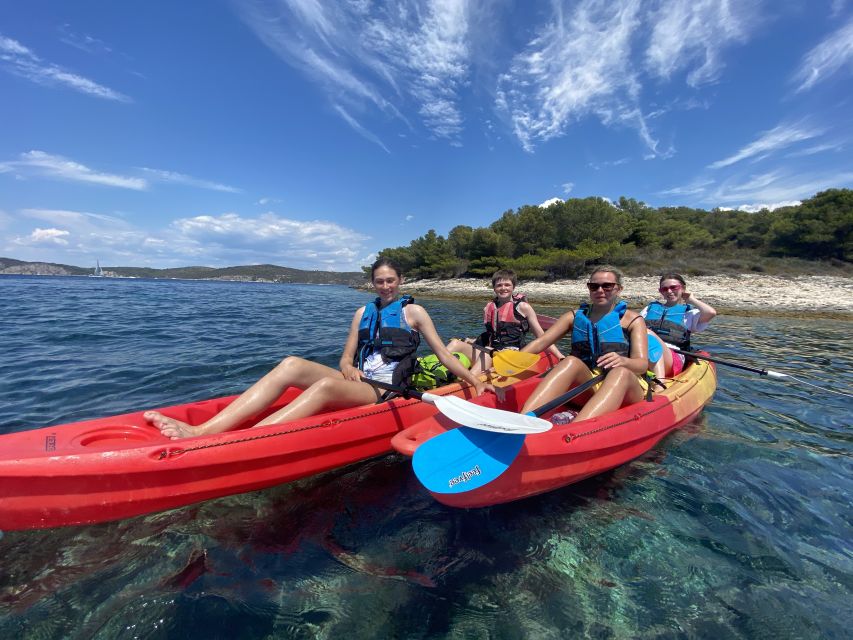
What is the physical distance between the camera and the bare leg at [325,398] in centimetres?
328

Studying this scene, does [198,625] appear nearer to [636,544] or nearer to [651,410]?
[636,544]

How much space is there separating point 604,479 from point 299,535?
2594 mm

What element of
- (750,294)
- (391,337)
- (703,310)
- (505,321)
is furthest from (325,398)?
(750,294)

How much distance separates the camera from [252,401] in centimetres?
328

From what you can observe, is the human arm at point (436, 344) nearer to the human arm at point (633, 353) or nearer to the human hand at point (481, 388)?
the human hand at point (481, 388)

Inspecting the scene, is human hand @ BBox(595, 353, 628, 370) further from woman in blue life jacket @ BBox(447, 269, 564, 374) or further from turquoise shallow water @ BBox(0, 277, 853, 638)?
A: woman in blue life jacket @ BBox(447, 269, 564, 374)

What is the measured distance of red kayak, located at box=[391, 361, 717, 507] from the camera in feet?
8.10

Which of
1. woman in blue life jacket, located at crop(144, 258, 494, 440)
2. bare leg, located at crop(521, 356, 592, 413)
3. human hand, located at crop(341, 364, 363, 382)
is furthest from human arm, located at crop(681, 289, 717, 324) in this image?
human hand, located at crop(341, 364, 363, 382)

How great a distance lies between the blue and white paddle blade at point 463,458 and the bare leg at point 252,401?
140cm

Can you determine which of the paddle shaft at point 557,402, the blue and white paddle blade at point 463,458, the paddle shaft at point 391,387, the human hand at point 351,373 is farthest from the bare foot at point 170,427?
the paddle shaft at point 557,402

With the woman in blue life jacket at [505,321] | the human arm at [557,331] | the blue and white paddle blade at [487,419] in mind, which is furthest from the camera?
the woman in blue life jacket at [505,321]

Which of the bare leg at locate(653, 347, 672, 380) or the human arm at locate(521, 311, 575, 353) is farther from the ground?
the human arm at locate(521, 311, 575, 353)

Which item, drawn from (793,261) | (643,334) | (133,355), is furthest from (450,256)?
(643,334)

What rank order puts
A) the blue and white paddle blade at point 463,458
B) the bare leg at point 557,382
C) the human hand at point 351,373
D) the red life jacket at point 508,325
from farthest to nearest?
the red life jacket at point 508,325, the human hand at point 351,373, the bare leg at point 557,382, the blue and white paddle blade at point 463,458
